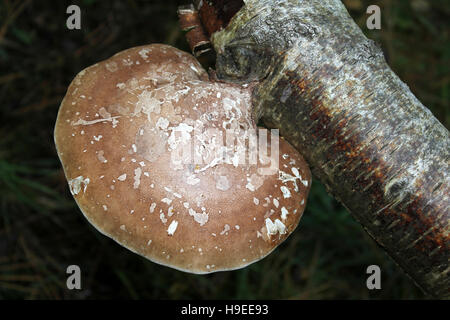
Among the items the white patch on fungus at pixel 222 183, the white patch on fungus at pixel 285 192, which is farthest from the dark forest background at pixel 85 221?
the white patch on fungus at pixel 222 183

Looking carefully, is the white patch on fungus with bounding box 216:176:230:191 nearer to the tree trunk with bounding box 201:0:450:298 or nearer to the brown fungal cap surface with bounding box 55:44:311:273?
the brown fungal cap surface with bounding box 55:44:311:273

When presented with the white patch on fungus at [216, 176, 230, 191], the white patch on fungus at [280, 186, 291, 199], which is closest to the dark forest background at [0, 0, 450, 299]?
the white patch on fungus at [280, 186, 291, 199]

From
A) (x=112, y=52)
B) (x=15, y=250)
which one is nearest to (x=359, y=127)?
(x=112, y=52)

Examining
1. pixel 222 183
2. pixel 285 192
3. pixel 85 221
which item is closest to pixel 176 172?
pixel 222 183

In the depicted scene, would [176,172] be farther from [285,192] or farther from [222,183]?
[285,192]

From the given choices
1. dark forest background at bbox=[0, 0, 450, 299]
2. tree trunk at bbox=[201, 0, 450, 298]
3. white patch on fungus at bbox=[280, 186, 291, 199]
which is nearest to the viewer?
tree trunk at bbox=[201, 0, 450, 298]

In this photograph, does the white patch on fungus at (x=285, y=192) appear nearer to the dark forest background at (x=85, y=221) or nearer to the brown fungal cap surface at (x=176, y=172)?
the brown fungal cap surface at (x=176, y=172)

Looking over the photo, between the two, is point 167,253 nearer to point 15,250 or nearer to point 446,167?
point 446,167
